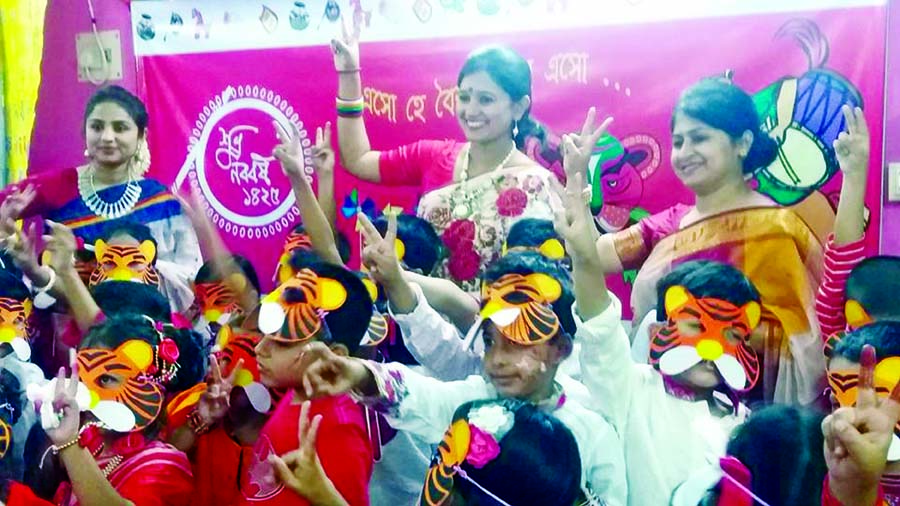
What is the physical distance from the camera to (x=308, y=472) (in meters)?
1.83

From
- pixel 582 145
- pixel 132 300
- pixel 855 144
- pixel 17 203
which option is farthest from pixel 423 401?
pixel 17 203

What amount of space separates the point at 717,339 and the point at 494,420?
438 mm

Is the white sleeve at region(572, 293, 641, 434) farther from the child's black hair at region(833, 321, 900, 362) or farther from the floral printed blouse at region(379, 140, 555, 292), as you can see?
the child's black hair at region(833, 321, 900, 362)

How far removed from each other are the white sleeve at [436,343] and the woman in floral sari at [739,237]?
0.33 metres

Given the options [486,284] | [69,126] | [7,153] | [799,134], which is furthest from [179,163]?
[799,134]

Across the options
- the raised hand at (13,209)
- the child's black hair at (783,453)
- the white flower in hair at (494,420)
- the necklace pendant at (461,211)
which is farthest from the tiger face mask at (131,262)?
the child's black hair at (783,453)

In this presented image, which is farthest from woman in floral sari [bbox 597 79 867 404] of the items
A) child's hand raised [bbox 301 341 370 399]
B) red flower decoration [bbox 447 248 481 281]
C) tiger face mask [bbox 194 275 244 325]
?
tiger face mask [bbox 194 275 244 325]

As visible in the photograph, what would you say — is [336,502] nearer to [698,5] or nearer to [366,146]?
[366,146]

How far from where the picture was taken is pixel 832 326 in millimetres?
1729

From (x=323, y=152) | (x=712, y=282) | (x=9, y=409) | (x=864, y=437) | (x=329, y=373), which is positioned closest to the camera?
(x=864, y=437)

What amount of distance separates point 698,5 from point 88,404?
57.2 inches

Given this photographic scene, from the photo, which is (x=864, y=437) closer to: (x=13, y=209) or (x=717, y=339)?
(x=717, y=339)

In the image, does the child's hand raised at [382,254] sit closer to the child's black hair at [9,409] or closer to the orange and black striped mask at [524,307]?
the orange and black striped mask at [524,307]

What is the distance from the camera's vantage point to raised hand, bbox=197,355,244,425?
1990mm
